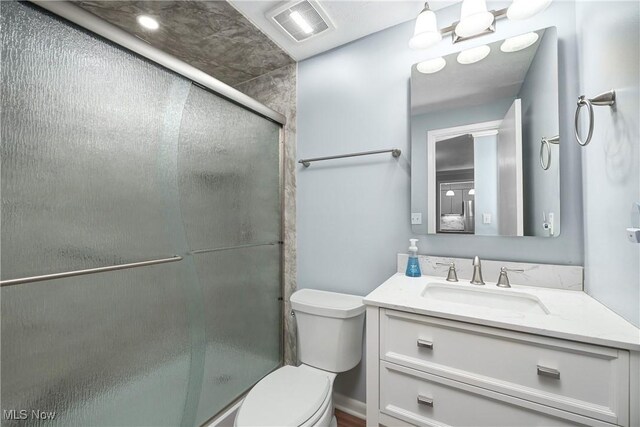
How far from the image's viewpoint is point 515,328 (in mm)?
734

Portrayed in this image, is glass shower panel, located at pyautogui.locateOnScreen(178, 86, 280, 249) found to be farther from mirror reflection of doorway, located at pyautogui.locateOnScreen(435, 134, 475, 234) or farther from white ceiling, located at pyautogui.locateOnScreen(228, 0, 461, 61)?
mirror reflection of doorway, located at pyautogui.locateOnScreen(435, 134, 475, 234)

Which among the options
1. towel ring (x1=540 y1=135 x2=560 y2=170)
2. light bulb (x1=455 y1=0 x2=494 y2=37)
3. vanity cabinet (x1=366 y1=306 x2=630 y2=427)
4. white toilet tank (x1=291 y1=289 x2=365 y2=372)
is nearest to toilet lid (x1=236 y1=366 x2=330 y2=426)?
white toilet tank (x1=291 y1=289 x2=365 y2=372)

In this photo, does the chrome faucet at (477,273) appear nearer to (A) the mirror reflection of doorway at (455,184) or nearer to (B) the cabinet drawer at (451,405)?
(A) the mirror reflection of doorway at (455,184)

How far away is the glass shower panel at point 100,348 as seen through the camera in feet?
2.45

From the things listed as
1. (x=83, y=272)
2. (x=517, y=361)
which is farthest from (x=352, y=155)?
(x=83, y=272)

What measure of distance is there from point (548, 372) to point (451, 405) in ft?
1.01

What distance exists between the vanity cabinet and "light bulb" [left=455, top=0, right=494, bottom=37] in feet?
4.09

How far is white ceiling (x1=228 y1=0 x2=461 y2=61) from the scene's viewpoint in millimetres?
1270

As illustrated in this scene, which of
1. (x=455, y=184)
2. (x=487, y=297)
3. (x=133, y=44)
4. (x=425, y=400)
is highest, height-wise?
(x=133, y=44)

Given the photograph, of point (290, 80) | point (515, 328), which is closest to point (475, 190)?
point (515, 328)

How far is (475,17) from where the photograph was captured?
110cm

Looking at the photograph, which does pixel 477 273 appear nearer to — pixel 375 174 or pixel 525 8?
pixel 375 174

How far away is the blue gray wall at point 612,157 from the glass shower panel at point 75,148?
158cm

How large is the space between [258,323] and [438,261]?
1116mm
